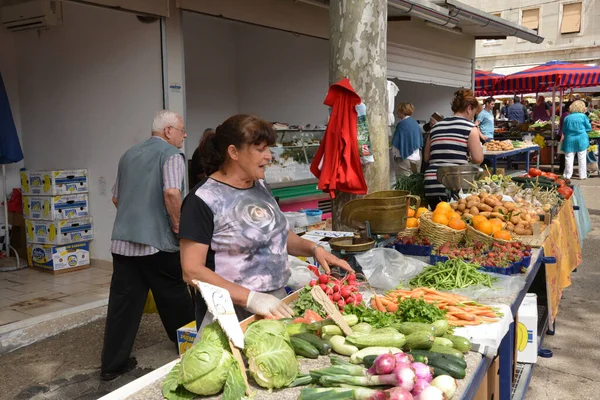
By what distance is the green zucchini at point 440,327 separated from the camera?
2.45 meters

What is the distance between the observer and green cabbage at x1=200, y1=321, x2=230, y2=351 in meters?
2.07

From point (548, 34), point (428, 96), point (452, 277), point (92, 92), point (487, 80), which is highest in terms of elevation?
point (548, 34)

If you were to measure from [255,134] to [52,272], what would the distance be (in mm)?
5389

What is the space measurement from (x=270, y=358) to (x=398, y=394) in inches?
18.2

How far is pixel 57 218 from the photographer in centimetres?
695

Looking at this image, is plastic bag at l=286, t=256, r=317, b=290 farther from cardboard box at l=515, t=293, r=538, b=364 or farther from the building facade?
the building facade

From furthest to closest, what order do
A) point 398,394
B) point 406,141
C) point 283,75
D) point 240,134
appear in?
point 283,75, point 406,141, point 240,134, point 398,394

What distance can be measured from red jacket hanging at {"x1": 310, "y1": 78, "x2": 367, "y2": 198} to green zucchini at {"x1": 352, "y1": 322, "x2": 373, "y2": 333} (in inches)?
93.0

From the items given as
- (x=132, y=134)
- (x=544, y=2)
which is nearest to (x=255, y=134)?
(x=132, y=134)

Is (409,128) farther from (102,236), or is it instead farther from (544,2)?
(544,2)

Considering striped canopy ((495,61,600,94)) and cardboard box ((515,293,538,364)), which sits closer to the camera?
cardboard box ((515,293,538,364))

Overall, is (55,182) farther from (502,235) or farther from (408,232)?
(502,235)

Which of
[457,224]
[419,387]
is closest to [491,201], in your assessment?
[457,224]

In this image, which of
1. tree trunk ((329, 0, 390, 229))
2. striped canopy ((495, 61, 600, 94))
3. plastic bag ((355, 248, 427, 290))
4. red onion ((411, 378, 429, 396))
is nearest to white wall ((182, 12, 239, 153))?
tree trunk ((329, 0, 390, 229))
